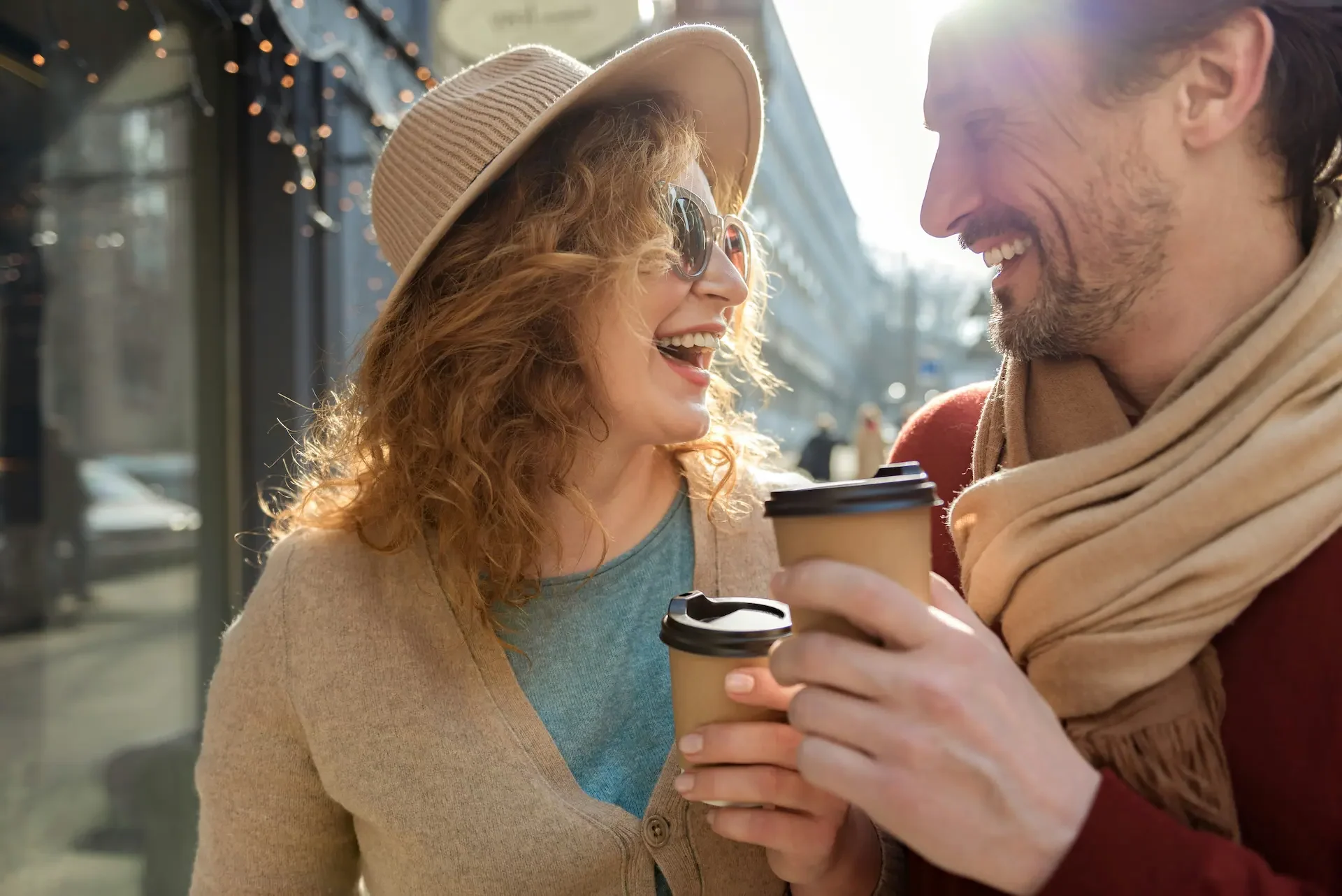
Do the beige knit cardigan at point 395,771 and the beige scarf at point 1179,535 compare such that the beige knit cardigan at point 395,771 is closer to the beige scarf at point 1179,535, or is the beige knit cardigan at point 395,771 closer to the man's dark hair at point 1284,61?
the beige scarf at point 1179,535

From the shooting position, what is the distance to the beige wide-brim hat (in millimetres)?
1508

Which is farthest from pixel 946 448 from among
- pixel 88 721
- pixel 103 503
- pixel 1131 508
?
pixel 88 721

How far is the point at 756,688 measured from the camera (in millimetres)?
1008

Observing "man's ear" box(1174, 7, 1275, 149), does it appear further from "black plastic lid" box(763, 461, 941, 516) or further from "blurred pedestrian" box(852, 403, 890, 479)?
"blurred pedestrian" box(852, 403, 890, 479)

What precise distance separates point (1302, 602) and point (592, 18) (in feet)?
10.9

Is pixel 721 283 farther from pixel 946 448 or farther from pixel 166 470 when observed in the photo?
pixel 166 470

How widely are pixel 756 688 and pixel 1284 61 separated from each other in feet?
3.50

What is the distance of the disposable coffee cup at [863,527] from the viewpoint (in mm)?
844

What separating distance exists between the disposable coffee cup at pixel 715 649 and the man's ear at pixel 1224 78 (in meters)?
0.80

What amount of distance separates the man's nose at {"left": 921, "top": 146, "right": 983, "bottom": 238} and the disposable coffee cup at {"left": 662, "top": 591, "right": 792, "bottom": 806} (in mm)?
597

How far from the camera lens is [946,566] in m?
1.48

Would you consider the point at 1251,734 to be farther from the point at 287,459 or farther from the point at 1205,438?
the point at 287,459

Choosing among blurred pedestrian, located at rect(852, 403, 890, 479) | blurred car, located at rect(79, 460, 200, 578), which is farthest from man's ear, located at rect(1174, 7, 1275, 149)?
blurred pedestrian, located at rect(852, 403, 890, 479)

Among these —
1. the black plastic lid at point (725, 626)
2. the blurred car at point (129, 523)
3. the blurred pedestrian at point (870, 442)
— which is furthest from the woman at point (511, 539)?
the blurred pedestrian at point (870, 442)
